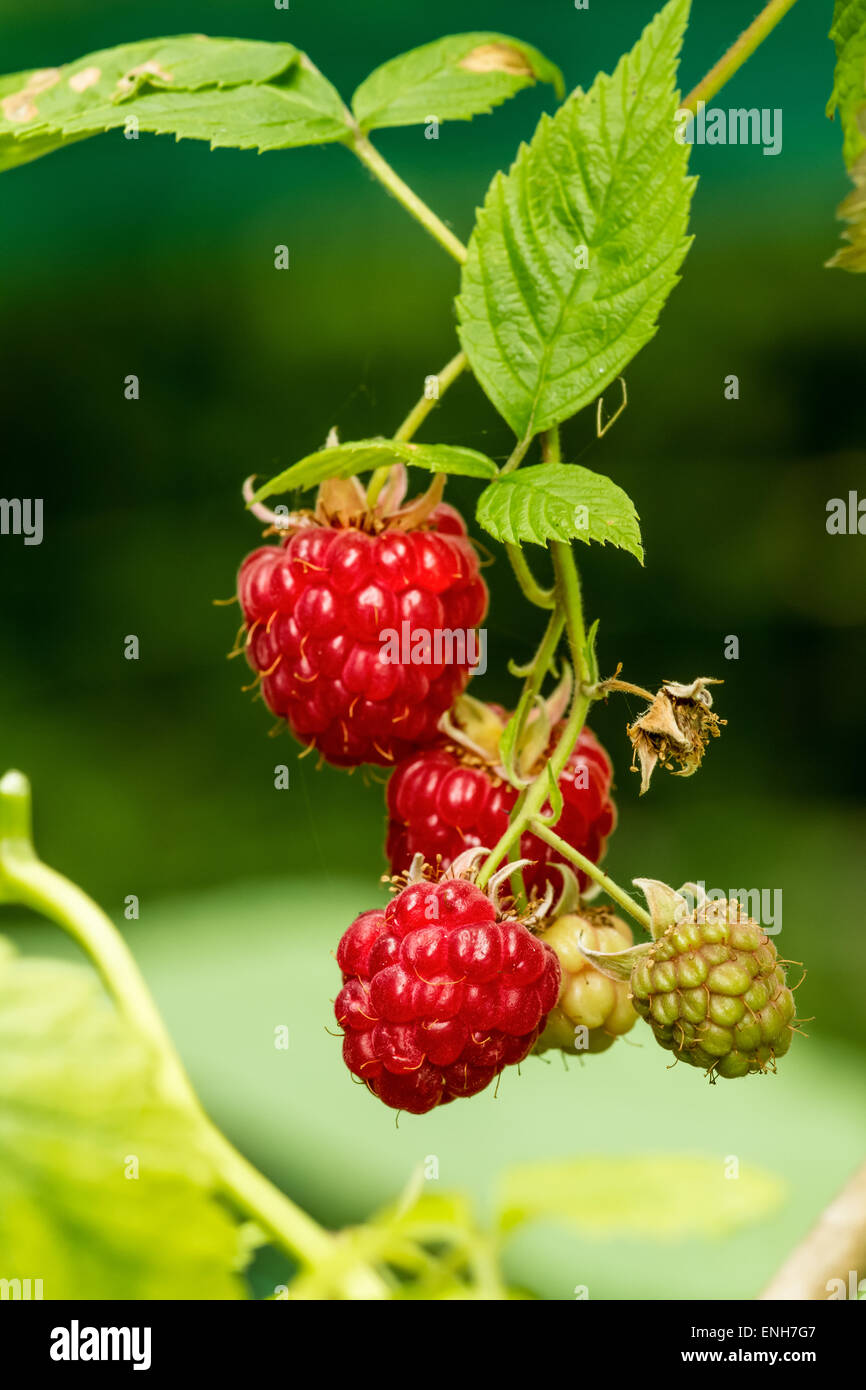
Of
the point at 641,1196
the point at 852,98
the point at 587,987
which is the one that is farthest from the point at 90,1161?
the point at 852,98

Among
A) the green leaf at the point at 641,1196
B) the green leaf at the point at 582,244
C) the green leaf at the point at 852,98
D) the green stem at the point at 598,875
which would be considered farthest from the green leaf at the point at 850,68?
the green leaf at the point at 641,1196

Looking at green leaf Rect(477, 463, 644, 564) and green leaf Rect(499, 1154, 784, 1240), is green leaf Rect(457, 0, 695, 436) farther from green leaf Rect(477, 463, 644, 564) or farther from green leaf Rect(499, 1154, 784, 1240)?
green leaf Rect(499, 1154, 784, 1240)

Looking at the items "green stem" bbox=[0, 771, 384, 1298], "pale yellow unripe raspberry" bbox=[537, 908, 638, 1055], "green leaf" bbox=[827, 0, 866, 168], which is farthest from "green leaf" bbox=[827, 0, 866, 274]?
"green stem" bbox=[0, 771, 384, 1298]

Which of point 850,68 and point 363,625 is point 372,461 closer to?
point 363,625

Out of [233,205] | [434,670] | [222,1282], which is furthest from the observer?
Result: [233,205]

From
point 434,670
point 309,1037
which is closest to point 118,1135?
point 434,670

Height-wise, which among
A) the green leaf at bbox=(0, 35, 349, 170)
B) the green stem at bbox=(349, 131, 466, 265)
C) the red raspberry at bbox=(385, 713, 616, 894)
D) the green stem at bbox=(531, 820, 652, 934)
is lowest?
the green stem at bbox=(531, 820, 652, 934)

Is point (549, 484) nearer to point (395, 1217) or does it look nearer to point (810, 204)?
point (395, 1217)
